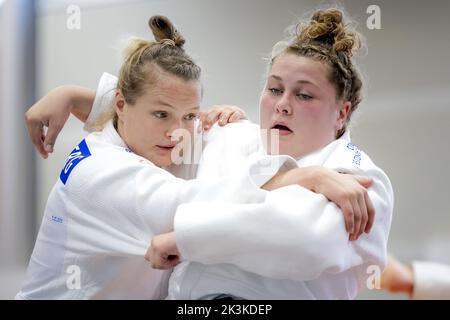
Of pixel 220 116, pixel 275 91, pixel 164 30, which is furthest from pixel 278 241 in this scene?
pixel 164 30

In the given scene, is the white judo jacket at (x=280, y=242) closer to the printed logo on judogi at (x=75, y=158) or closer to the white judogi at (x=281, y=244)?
the white judogi at (x=281, y=244)

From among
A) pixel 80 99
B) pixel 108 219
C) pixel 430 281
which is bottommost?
pixel 430 281

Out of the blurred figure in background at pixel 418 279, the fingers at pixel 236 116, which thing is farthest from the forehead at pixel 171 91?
the blurred figure in background at pixel 418 279

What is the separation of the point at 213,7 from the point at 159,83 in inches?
12.5

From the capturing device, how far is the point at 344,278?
1029mm

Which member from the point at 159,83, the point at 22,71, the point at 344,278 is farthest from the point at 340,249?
the point at 22,71

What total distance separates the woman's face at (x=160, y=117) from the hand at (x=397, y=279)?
521 millimetres

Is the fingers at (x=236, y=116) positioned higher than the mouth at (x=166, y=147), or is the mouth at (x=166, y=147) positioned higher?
the fingers at (x=236, y=116)

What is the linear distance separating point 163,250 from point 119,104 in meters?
0.42

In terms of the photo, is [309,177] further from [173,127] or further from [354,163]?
[173,127]

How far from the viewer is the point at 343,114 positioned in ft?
3.75

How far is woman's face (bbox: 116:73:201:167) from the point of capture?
3.85 ft

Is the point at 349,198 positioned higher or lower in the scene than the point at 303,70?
lower

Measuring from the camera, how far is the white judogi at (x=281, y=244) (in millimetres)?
901
